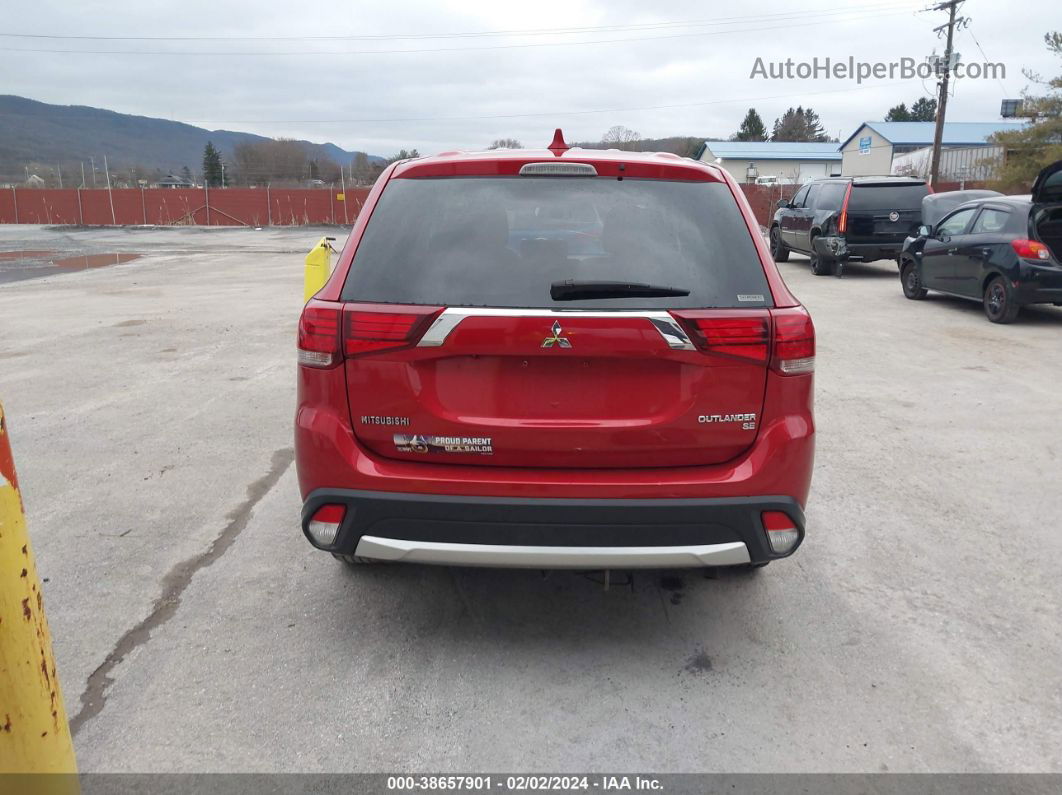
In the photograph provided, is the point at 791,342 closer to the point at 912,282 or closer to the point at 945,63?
the point at 912,282

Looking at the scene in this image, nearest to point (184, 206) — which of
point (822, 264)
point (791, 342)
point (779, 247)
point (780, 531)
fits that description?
point (779, 247)

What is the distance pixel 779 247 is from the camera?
798 inches

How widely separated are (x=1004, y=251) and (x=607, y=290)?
9658 mm

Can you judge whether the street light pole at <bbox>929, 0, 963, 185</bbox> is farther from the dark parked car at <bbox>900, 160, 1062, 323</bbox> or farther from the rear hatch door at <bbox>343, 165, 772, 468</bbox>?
the rear hatch door at <bbox>343, 165, 772, 468</bbox>

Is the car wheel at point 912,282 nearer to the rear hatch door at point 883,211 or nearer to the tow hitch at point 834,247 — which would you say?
the tow hitch at point 834,247

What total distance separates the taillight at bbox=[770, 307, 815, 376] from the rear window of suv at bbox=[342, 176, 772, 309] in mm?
93

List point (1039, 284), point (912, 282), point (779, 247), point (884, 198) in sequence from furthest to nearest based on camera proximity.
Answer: point (779, 247) < point (884, 198) < point (912, 282) < point (1039, 284)

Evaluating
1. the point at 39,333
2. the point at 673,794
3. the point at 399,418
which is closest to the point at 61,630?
the point at 399,418

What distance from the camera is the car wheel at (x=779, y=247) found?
2000cm

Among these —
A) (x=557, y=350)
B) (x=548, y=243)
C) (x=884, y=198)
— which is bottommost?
(x=557, y=350)

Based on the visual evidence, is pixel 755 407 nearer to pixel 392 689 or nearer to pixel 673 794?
pixel 673 794

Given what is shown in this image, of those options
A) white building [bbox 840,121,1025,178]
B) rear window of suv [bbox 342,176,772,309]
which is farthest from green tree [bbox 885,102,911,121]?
rear window of suv [bbox 342,176,772,309]

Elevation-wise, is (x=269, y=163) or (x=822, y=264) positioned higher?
(x=269, y=163)

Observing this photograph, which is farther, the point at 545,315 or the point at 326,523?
the point at 326,523
